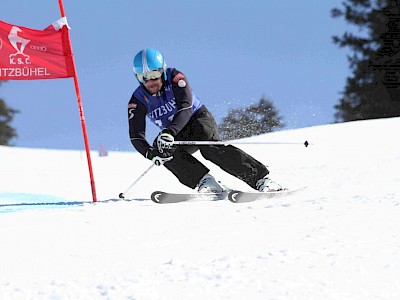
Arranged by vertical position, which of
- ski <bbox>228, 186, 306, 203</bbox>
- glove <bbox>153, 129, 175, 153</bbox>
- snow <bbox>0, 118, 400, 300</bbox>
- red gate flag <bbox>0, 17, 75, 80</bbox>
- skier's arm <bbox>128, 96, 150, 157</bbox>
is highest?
red gate flag <bbox>0, 17, 75, 80</bbox>

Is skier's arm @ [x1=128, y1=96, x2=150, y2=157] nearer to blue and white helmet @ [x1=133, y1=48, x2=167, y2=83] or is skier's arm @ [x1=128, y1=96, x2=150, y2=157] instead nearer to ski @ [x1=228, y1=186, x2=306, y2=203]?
blue and white helmet @ [x1=133, y1=48, x2=167, y2=83]

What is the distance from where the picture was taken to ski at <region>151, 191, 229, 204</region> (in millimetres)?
5168

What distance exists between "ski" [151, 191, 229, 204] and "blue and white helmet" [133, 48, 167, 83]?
3.25 ft

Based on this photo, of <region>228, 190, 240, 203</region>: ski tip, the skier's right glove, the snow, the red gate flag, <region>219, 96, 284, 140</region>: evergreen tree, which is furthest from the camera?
<region>219, 96, 284, 140</region>: evergreen tree

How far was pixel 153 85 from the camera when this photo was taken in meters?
5.23

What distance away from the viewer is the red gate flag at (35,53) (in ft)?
20.2

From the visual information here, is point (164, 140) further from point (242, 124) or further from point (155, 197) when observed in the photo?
point (242, 124)

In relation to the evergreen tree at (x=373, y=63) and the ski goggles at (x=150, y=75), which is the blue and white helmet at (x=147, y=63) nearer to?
the ski goggles at (x=150, y=75)

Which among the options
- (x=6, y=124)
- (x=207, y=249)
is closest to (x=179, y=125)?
(x=207, y=249)

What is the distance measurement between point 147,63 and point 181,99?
1.37 feet

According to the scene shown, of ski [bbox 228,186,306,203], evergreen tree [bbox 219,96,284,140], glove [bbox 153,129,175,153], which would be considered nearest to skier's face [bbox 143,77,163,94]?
glove [bbox 153,129,175,153]

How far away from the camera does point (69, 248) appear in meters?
3.12

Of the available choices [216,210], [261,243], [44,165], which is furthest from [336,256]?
[44,165]

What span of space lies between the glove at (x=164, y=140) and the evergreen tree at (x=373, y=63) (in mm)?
16924
